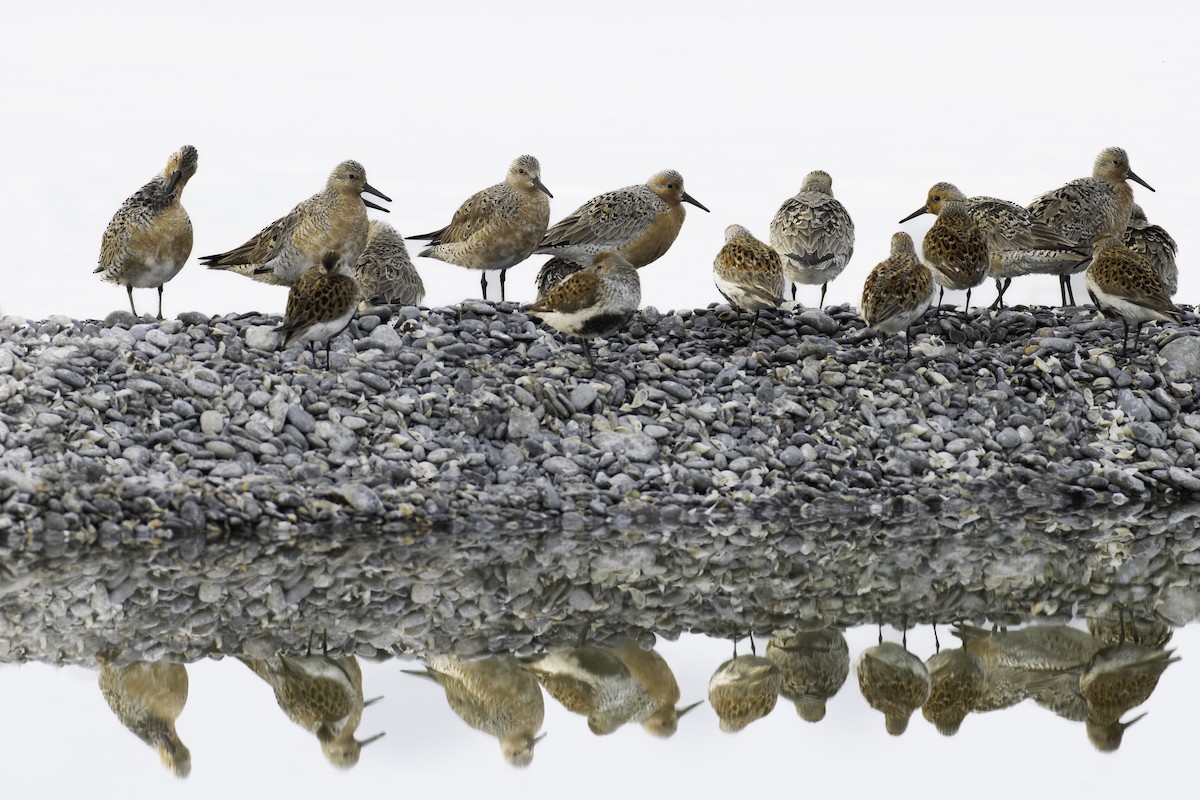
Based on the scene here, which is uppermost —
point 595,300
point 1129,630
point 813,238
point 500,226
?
point 500,226

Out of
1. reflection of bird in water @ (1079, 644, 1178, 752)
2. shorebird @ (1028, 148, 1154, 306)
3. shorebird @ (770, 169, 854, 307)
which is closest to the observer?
reflection of bird in water @ (1079, 644, 1178, 752)

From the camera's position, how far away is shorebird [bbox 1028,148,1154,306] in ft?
51.0

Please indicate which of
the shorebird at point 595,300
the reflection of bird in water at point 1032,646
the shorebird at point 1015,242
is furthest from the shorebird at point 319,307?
the shorebird at point 1015,242

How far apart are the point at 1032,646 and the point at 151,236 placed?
8.83 m

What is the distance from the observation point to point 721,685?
8.05 m

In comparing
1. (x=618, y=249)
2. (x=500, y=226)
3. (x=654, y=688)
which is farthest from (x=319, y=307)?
(x=654, y=688)

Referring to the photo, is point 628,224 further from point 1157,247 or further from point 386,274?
point 1157,247

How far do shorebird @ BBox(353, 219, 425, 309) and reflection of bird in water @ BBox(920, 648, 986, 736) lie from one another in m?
7.67

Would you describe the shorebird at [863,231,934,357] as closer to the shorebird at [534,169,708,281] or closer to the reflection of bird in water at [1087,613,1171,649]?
the shorebird at [534,169,708,281]

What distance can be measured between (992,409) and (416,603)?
631 centimetres

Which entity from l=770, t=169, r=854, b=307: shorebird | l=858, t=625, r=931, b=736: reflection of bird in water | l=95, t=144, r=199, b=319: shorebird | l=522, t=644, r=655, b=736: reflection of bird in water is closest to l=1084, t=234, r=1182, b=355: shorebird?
l=770, t=169, r=854, b=307: shorebird

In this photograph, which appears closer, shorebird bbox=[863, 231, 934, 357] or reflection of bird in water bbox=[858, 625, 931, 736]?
reflection of bird in water bbox=[858, 625, 931, 736]

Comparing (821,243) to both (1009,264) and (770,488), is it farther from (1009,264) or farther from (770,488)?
(770,488)

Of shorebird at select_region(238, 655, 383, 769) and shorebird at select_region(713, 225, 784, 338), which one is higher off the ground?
shorebird at select_region(713, 225, 784, 338)
